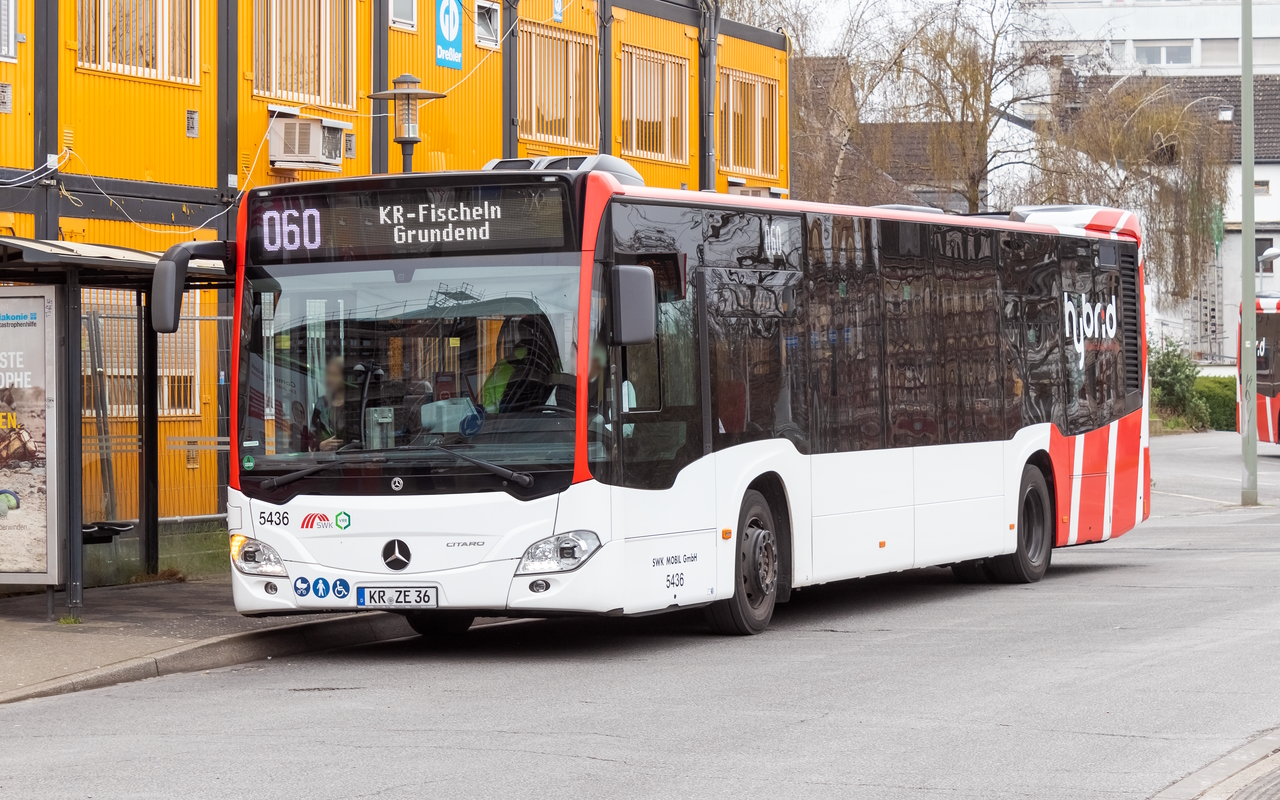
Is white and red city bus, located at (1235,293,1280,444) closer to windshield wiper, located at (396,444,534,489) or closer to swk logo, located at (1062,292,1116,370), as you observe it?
swk logo, located at (1062,292,1116,370)

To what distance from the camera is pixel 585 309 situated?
11000 millimetres

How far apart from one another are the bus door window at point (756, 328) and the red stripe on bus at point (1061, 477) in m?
4.56

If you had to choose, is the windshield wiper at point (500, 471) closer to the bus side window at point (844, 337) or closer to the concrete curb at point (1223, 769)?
the bus side window at point (844, 337)

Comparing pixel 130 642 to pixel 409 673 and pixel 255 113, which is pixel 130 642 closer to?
pixel 409 673

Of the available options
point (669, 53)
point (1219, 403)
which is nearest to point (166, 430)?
point (669, 53)

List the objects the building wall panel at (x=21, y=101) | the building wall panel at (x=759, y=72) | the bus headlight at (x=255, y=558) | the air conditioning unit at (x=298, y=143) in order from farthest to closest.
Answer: the building wall panel at (x=759, y=72)
the air conditioning unit at (x=298, y=143)
the building wall panel at (x=21, y=101)
the bus headlight at (x=255, y=558)

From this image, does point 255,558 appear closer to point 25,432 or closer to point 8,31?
point 25,432

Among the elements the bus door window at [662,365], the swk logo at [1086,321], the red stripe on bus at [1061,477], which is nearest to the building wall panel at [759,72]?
the swk logo at [1086,321]

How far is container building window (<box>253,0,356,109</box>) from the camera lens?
19703 millimetres

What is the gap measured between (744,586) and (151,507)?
5604 mm

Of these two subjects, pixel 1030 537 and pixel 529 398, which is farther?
pixel 1030 537

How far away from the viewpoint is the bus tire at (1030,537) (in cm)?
1634

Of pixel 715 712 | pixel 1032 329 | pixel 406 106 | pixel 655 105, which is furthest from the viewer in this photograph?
pixel 655 105

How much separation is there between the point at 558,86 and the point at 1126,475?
386 inches
